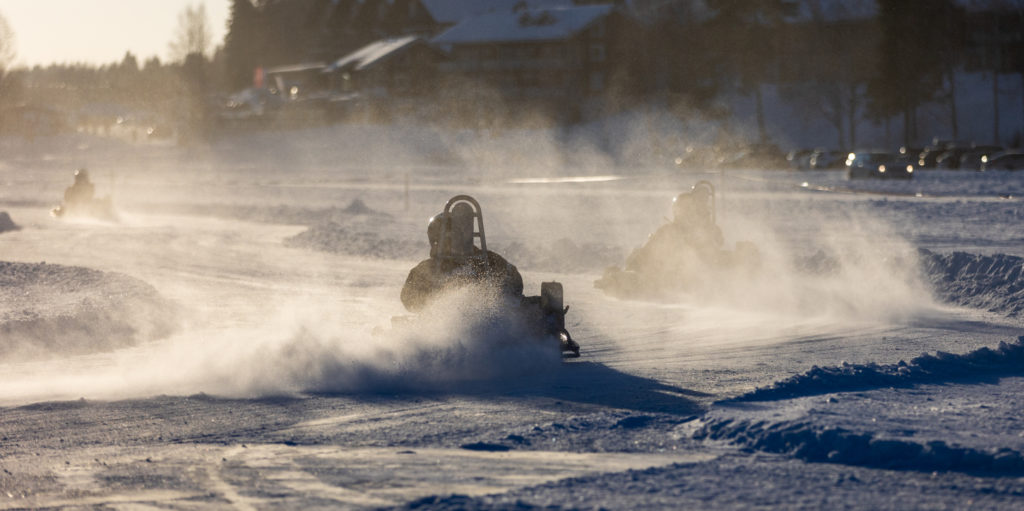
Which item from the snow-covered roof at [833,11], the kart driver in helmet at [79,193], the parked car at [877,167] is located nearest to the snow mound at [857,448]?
the kart driver in helmet at [79,193]

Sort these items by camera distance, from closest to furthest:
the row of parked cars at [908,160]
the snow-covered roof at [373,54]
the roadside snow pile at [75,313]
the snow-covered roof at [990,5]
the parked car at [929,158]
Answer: the roadside snow pile at [75,313] < the row of parked cars at [908,160] < the parked car at [929,158] < the snow-covered roof at [990,5] < the snow-covered roof at [373,54]

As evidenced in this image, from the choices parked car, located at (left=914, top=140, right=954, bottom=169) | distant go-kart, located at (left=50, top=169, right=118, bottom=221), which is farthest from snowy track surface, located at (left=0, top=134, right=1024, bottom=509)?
parked car, located at (left=914, top=140, right=954, bottom=169)

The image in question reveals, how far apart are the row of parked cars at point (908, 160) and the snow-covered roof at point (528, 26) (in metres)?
24.2

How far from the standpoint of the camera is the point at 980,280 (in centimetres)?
1681

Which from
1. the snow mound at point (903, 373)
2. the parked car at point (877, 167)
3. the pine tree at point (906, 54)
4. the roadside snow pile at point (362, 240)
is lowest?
the snow mound at point (903, 373)

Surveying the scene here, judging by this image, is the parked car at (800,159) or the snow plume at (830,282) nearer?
the snow plume at (830,282)

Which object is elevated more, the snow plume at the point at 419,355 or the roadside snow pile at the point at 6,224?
the roadside snow pile at the point at 6,224

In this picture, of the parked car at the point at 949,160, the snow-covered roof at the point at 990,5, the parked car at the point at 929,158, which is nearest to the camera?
the parked car at the point at 949,160

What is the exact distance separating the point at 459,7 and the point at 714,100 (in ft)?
113

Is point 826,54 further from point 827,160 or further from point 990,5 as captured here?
point 827,160

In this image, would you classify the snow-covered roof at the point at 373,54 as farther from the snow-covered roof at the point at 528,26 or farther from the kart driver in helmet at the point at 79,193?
the kart driver in helmet at the point at 79,193

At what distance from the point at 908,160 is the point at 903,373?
51306 mm

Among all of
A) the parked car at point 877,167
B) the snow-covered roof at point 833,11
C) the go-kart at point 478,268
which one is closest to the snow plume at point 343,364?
the go-kart at point 478,268

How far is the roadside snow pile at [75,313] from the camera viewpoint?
46.0ft
